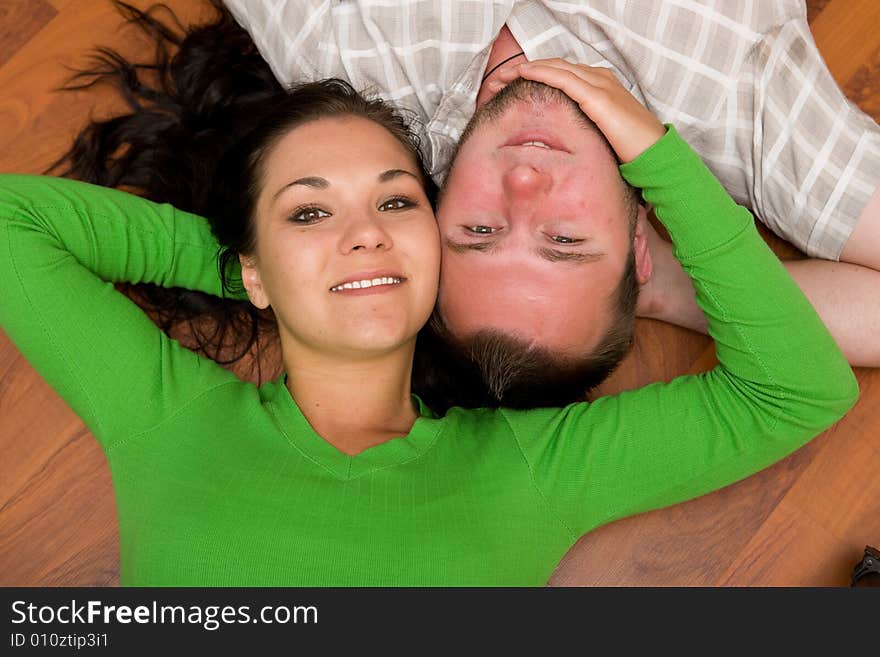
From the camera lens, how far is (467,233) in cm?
128

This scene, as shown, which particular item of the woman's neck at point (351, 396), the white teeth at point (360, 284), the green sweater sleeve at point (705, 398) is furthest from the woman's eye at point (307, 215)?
the green sweater sleeve at point (705, 398)

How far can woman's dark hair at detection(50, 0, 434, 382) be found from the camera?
5.04 ft

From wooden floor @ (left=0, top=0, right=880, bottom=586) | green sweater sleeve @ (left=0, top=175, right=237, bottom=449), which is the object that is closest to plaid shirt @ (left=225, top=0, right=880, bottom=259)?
wooden floor @ (left=0, top=0, right=880, bottom=586)

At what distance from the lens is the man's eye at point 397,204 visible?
1.28 metres

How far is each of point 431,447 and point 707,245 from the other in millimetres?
524

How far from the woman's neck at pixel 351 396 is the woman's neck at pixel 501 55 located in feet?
1.53

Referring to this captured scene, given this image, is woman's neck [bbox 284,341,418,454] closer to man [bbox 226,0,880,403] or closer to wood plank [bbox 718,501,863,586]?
man [bbox 226,0,880,403]

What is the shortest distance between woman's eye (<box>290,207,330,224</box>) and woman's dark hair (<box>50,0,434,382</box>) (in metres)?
0.32

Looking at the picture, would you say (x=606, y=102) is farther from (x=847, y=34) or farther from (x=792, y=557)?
(x=792, y=557)

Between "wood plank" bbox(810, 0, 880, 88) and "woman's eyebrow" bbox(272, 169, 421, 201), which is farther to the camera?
"wood plank" bbox(810, 0, 880, 88)

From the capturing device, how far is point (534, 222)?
4.04 feet

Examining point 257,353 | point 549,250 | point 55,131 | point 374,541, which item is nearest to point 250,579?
point 374,541

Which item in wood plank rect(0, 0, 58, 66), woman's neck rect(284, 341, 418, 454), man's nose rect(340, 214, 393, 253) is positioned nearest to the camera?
man's nose rect(340, 214, 393, 253)

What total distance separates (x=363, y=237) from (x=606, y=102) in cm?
43
